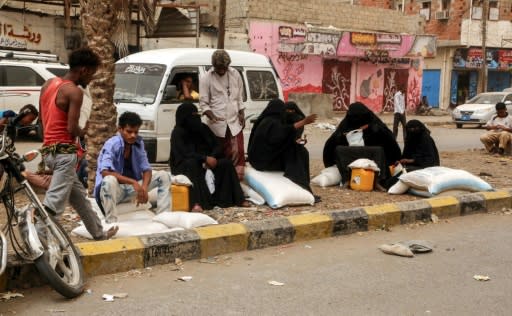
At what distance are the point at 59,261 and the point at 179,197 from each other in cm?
224

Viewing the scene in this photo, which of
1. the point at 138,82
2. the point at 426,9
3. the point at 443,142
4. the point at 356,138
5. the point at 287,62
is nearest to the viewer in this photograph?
the point at 356,138

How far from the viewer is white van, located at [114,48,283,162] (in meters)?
9.41

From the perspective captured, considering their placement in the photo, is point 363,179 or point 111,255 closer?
point 111,255

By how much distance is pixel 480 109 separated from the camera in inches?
916

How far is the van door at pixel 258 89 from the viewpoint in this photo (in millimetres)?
10469

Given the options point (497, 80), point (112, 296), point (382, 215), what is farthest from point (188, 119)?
point (497, 80)

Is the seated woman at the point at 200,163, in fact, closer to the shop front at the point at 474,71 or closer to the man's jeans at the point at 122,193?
the man's jeans at the point at 122,193

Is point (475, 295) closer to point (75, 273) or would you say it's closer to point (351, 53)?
point (75, 273)

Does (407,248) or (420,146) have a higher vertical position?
(420,146)

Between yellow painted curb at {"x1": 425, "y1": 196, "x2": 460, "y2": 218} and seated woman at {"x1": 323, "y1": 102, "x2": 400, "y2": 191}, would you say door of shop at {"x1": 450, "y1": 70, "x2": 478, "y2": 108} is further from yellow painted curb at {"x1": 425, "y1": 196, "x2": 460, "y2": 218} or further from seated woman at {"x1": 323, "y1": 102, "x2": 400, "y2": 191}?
yellow painted curb at {"x1": 425, "y1": 196, "x2": 460, "y2": 218}

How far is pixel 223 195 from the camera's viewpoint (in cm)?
682

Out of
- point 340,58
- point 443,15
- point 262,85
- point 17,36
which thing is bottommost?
point 262,85

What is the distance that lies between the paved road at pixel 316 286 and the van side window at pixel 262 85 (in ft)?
16.2

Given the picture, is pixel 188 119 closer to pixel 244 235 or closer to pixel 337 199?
pixel 244 235
